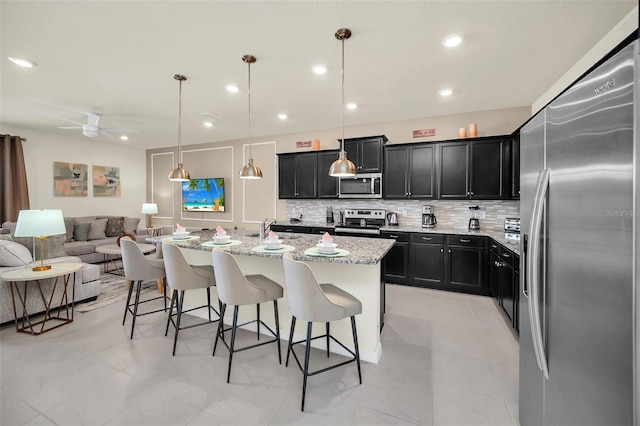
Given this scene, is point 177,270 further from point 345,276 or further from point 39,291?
point 39,291

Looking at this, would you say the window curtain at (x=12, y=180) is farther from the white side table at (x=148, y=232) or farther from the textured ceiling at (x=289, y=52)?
the white side table at (x=148, y=232)

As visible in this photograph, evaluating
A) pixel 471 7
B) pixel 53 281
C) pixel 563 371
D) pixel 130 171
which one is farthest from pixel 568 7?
pixel 130 171

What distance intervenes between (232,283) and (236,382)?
72 centimetres

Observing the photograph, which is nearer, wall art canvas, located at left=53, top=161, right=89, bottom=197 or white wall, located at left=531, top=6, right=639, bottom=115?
white wall, located at left=531, top=6, right=639, bottom=115

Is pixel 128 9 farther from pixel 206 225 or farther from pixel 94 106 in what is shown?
pixel 206 225

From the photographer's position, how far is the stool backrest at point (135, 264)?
2.71 m

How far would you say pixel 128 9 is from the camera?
6.81ft

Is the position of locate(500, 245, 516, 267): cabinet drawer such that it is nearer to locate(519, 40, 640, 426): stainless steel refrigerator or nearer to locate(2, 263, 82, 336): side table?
locate(519, 40, 640, 426): stainless steel refrigerator

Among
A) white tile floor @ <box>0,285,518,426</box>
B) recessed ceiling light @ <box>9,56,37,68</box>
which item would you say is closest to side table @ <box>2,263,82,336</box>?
white tile floor @ <box>0,285,518,426</box>

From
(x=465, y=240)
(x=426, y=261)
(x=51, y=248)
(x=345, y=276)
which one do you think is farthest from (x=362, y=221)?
(x=51, y=248)

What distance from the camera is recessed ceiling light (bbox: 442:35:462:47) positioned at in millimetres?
2385

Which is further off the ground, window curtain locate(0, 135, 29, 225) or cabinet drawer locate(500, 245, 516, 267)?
window curtain locate(0, 135, 29, 225)

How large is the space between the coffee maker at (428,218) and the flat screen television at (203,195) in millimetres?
4356

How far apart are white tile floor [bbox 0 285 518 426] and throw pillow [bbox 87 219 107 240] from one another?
11.4ft
